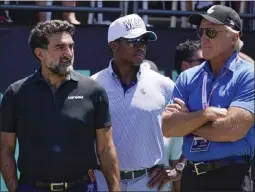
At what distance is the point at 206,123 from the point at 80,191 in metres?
1.00

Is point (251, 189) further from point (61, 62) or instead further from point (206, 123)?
point (61, 62)

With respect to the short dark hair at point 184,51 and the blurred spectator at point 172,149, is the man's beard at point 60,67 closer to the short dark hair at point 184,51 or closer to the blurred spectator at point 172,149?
the blurred spectator at point 172,149

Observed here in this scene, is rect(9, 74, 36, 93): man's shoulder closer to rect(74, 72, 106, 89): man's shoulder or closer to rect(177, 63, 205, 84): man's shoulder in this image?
rect(74, 72, 106, 89): man's shoulder

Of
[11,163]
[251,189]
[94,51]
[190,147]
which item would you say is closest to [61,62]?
[11,163]

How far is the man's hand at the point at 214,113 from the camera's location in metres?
4.49

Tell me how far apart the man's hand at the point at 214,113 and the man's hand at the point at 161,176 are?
141cm

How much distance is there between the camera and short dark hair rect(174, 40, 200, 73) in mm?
6699

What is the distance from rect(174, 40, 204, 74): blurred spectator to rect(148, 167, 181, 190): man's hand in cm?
114

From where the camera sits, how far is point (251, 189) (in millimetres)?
4648

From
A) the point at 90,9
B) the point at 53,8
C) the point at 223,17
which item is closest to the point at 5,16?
the point at 53,8

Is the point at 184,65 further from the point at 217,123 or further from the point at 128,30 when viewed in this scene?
the point at 217,123

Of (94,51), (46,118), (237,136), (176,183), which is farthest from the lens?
(94,51)

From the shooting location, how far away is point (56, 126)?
16.1 ft

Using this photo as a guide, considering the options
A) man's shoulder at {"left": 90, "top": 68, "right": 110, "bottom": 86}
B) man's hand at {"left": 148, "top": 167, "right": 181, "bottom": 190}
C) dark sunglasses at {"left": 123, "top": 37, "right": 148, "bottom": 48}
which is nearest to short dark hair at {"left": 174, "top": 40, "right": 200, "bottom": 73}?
dark sunglasses at {"left": 123, "top": 37, "right": 148, "bottom": 48}
